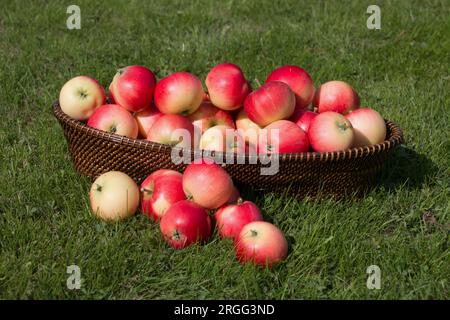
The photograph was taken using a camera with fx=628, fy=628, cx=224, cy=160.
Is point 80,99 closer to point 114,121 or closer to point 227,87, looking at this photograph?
point 114,121

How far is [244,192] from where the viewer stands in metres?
3.07

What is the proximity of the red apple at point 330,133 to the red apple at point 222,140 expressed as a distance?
0.36 meters

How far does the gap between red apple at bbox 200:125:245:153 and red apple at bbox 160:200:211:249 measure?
14.3 inches

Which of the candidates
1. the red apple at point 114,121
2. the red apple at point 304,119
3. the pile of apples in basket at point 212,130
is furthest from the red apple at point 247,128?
the red apple at point 114,121

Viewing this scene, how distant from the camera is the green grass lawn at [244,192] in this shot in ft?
8.39

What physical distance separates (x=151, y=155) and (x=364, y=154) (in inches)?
40.0

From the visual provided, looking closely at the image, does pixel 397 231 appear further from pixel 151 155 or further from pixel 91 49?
pixel 91 49

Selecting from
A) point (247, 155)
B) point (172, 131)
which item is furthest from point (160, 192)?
point (247, 155)

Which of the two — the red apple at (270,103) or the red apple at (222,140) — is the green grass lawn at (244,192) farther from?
the red apple at (270,103)

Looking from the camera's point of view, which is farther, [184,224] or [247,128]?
[247,128]

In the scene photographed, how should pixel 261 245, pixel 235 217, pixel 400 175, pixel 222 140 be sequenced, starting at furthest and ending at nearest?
1. pixel 400 175
2. pixel 222 140
3. pixel 235 217
4. pixel 261 245

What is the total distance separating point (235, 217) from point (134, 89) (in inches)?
35.6

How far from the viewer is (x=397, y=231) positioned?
9.79 ft
